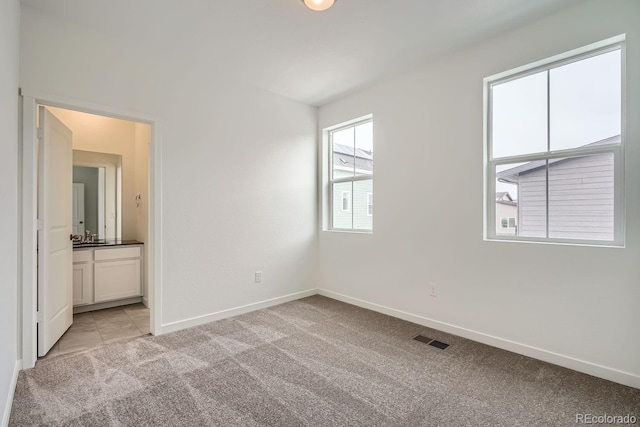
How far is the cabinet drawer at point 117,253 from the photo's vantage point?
377cm

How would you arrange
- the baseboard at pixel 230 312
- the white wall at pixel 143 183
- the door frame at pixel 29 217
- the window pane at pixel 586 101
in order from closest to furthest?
the window pane at pixel 586 101 < the door frame at pixel 29 217 < the baseboard at pixel 230 312 < the white wall at pixel 143 183

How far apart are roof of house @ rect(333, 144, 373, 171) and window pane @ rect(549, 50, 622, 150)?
75.7 inches

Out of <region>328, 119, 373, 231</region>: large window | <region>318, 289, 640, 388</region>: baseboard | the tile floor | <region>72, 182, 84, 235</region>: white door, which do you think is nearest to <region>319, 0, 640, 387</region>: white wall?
<region>318, 289, 640, 388</region>: baseboard

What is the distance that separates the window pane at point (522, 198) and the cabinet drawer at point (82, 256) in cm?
448

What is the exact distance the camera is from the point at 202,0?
2256 millimetres

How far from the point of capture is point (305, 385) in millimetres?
2129

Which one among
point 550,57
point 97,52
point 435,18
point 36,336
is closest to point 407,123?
point 435,18

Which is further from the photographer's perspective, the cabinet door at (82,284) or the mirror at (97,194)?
the mirror at (97,194)

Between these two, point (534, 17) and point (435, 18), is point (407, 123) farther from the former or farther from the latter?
point (534, 17)

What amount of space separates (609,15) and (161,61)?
3.71 m

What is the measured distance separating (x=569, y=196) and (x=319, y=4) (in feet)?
7.90

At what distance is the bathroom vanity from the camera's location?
12.0ft

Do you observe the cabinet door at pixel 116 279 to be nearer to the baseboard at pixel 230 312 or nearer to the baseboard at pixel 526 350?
the baseboard at pixel 230 312

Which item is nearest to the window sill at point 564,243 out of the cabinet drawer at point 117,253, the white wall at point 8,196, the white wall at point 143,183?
the white wall at point 8,196
